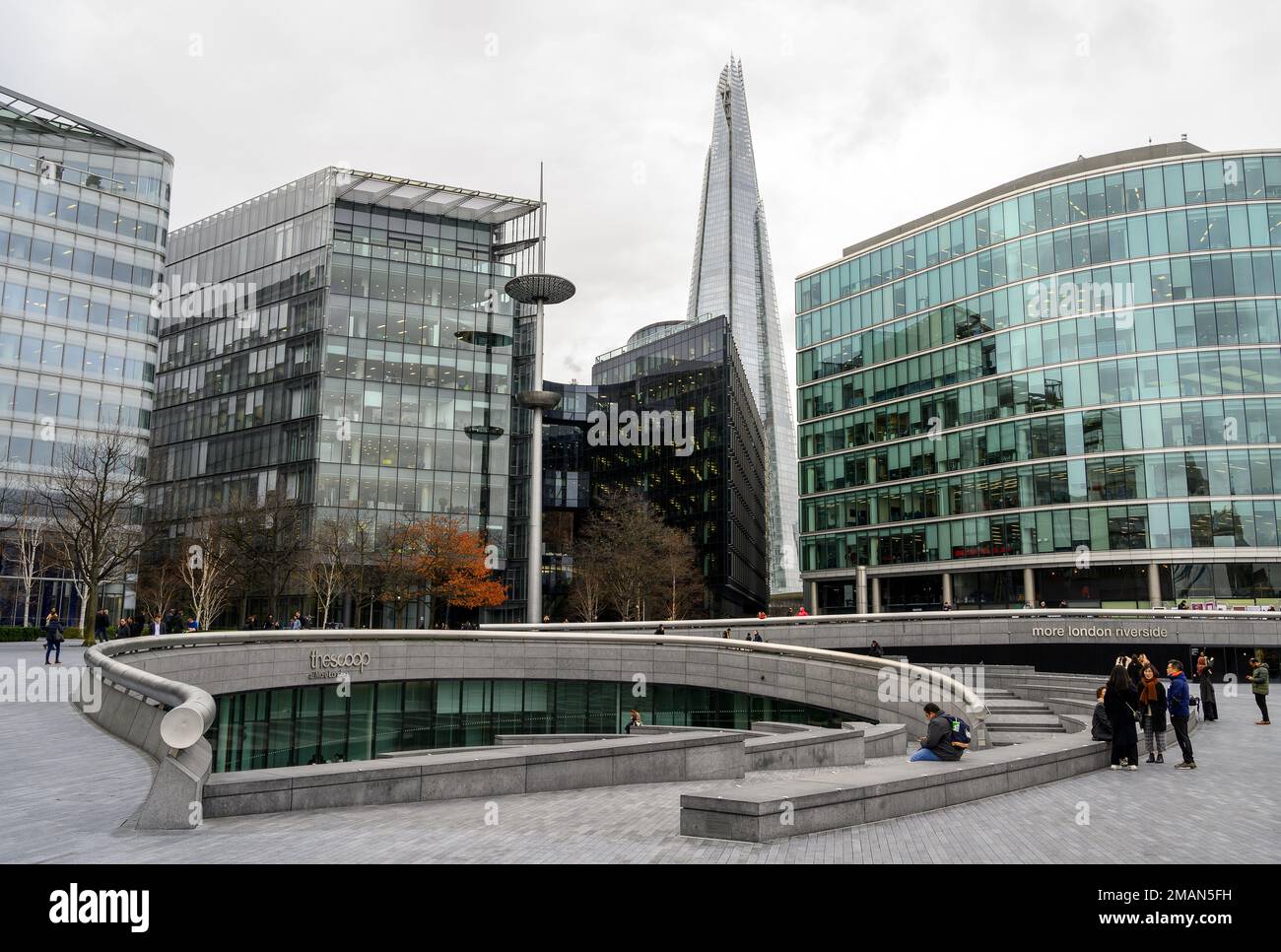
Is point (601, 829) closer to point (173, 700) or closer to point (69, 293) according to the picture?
point (173, 700)

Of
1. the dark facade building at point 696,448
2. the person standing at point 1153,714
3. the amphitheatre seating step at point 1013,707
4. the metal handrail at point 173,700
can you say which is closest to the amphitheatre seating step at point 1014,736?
the amphitheatre seating step at point 1013,707

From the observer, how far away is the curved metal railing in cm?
1018

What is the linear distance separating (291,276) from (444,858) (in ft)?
249

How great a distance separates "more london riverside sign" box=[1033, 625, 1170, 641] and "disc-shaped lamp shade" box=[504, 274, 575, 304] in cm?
3371

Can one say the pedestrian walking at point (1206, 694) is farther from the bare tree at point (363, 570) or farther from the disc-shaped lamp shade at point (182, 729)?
the bare tree at point (363, 570)

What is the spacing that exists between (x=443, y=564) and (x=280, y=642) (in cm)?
2838

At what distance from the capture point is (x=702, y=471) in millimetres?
91938

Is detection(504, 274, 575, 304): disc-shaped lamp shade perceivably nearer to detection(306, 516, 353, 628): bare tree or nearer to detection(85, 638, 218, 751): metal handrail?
detection(306, 516, 353, 628): bare tree

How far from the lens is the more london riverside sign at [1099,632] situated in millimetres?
35344

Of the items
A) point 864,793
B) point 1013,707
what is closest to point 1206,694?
point 1013,707

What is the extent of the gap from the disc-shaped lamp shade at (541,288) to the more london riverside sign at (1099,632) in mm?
33711

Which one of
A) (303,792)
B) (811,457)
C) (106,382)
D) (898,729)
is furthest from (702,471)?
(303,792)
